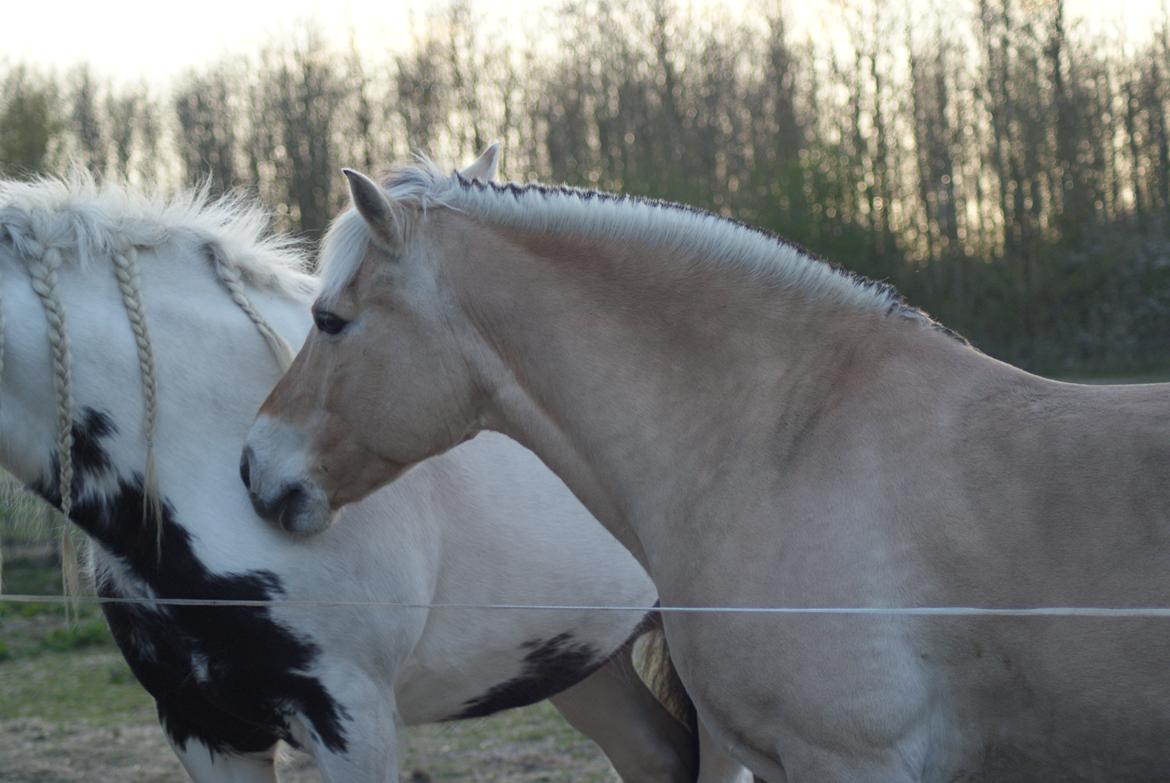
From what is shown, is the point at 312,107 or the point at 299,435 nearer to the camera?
the point at 299,435

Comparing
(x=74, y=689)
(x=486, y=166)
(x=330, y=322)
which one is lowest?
(x=74, y=689)

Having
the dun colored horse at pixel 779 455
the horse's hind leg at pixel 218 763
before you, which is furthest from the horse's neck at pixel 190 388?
the horse's hind leg at pixel 218 763

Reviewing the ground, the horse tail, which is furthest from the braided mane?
the horse tail

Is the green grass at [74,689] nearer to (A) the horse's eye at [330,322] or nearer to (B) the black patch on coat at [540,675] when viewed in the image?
(B) the black patch on coat at [540,675]

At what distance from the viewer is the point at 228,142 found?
703 inches

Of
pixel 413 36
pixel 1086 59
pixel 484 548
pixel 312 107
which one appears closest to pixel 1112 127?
pixel 1086 59

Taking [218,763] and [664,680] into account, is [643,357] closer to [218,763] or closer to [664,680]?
[218,763]

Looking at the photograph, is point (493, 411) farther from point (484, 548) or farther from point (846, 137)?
point (846, 137)

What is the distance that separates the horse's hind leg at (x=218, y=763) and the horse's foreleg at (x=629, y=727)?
1.28m

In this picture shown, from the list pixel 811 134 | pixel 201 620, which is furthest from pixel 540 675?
pixel 811 134

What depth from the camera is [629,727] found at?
3996 mm

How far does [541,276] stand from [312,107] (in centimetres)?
1630

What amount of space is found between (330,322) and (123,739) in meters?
4.16

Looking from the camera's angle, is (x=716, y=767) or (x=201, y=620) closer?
(x=201, y=620)
